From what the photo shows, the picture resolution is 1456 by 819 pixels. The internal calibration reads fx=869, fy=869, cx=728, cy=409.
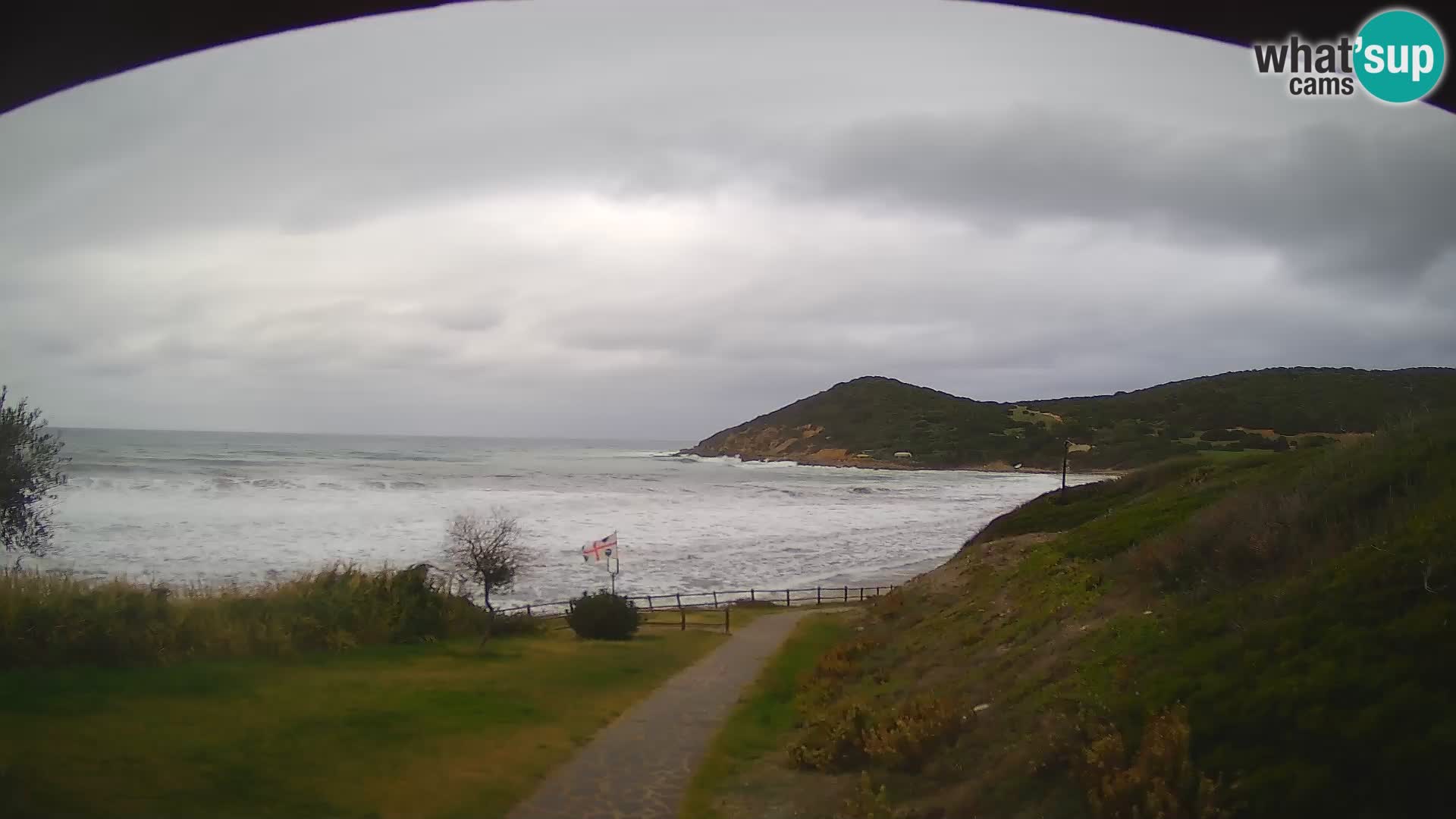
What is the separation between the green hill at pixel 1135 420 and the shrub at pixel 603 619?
58.6 feet

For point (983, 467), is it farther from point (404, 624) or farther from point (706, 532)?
point (404, 624)

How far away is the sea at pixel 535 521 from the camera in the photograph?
123 feet

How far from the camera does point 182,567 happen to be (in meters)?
35.2

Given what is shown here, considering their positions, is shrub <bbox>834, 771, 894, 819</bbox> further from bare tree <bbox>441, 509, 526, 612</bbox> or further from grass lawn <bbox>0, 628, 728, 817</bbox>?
bare tree <bbox>441, 509, 526, 612</bbox>

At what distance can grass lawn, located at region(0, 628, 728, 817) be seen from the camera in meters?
7.86

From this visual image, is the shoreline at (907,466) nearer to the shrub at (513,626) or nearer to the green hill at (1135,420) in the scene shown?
the green hill at (1135,420)

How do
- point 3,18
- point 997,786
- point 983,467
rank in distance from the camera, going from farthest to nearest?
point 983,467
point 997,786
point 3,18

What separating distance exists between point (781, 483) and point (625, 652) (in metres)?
72.8

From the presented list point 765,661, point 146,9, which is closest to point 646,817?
point 146,9

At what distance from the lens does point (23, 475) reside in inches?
725

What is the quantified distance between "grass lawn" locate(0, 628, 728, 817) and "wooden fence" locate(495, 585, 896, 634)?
1311 cm

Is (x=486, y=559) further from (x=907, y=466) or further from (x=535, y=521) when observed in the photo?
(x=907, y=466)

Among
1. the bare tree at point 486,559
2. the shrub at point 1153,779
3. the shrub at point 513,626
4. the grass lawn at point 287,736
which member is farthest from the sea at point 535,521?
the shrub at point 1153,779

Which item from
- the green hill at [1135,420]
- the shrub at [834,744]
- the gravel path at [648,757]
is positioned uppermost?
the green hill at [1135,420]
